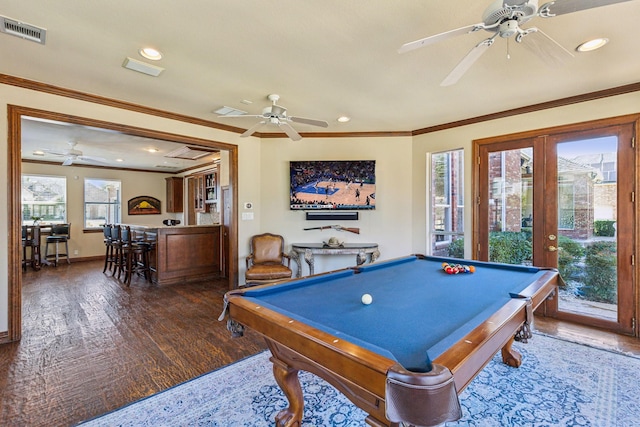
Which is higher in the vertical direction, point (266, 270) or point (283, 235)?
point (283, 235)

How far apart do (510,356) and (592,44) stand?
2.55 metres

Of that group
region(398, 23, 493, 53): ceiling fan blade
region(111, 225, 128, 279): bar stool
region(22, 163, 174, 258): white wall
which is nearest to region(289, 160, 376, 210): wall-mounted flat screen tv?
region(398, 23, 493, 53): ceiling fan blade

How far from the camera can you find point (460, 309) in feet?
5.25

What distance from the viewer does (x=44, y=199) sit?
7391 millimetres

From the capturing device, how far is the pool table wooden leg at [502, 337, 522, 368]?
2.42 meters

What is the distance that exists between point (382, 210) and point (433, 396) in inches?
159

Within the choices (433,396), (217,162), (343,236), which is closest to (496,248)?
(343,236)

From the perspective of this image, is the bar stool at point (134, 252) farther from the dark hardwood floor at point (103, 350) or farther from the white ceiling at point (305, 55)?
the white ceiling at point (305, 55)

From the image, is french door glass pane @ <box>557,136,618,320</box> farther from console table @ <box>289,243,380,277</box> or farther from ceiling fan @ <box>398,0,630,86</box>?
console table @ <box>289,243,380,277</box>

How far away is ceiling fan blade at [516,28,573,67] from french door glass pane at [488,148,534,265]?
6.71 feet

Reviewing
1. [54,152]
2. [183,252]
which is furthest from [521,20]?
[54,152]

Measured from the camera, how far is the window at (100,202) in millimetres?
7918

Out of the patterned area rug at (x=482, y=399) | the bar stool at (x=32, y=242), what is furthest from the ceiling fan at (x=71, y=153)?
the patterned area rug at (x=482, y=399)

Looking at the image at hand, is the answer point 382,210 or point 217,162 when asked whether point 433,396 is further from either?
point 217,162
